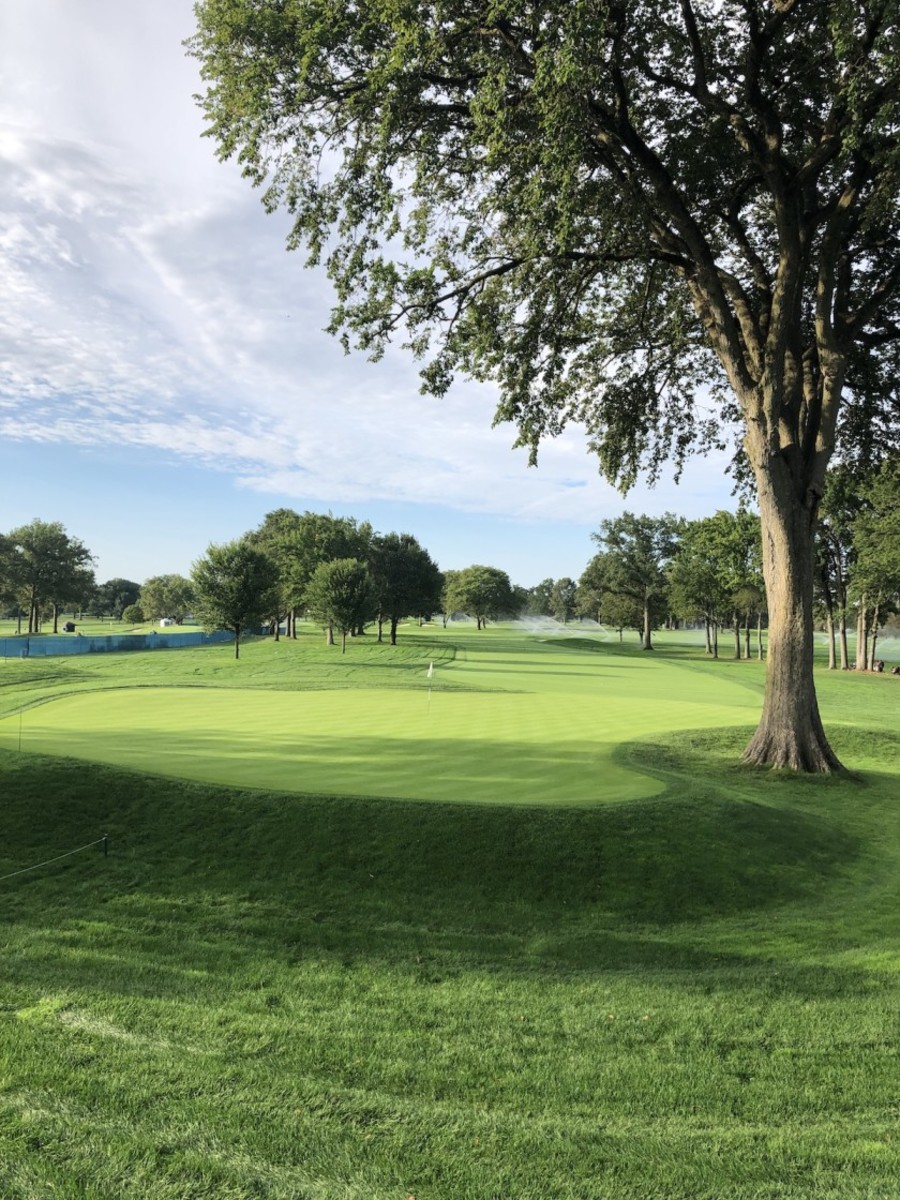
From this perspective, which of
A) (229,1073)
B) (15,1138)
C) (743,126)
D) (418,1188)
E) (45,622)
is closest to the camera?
(418,1188)

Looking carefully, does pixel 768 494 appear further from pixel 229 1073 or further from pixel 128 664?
pixel 128 664

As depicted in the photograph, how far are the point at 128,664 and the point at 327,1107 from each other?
1547 inches

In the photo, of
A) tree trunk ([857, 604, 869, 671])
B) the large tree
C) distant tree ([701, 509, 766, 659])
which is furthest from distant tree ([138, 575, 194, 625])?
the large tree

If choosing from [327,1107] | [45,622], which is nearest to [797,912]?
[327,1107]

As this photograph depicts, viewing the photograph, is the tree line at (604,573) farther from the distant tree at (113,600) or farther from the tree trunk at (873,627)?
the distant tree at (113,600)

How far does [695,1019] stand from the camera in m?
5.12

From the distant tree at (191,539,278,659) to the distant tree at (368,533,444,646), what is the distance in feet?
73.5

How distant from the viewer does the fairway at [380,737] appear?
1060cm

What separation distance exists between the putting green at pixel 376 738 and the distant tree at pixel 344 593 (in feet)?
84.8

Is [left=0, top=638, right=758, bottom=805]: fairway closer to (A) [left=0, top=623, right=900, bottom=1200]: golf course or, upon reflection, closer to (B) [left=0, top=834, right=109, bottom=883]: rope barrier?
(A) [left=0, top=623, right=900, bottom=1200]: golf course

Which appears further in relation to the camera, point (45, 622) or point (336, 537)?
point (45, 622)

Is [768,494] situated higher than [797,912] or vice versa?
[768,494]

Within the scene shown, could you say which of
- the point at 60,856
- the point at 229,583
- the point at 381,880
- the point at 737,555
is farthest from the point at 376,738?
the point at 737,555

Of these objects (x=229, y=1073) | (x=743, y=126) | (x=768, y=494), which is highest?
(x=743, y=126)
